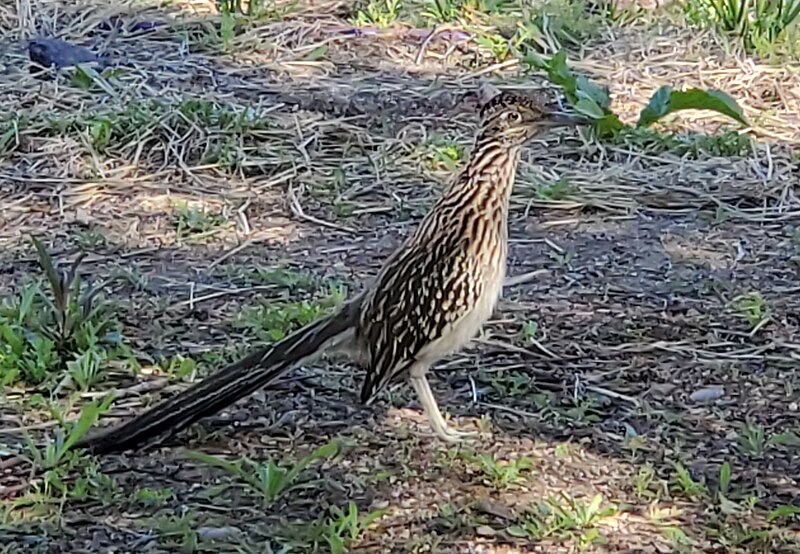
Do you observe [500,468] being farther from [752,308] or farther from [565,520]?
[752,308]

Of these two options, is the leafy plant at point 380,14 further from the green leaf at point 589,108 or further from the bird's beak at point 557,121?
the bird's beak at point 557,121

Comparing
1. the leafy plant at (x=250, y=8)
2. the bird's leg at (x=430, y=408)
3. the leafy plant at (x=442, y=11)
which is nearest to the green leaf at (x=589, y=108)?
the leafy plant at (x=442, y=11)

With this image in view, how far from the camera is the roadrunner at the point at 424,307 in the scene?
418 cm

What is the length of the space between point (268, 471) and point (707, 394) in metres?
1.46

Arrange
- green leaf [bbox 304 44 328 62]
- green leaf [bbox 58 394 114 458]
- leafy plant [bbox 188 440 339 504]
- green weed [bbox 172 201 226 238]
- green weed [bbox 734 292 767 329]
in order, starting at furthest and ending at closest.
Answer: green leaf [bbox 304 44 328 62] < green weed [bbox 172 201 226 238] < green weed [bbox 734 292 767 329] < green leaf [bbox 58 394 114 458] < leafy plant [bbox 188 440 339 504]

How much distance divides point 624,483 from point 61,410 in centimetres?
167

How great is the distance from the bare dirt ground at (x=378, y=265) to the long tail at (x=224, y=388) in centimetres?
8

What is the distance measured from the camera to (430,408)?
4.28 metres

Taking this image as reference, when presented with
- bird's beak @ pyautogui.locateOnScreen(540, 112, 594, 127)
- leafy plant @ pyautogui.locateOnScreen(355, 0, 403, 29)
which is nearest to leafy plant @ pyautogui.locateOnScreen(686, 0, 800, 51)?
leafy plant @ pyautogui.locateOnScreen(355, 0, 403, 29)

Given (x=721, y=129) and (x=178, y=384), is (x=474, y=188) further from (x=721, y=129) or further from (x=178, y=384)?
(x=721, y=129)

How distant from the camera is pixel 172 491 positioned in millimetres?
3979

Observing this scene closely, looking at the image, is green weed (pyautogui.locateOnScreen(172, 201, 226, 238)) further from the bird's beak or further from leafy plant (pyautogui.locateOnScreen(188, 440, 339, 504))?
the bird's beak

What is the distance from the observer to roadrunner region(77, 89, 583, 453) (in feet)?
13.7

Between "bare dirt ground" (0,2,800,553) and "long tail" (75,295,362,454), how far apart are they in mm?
81
